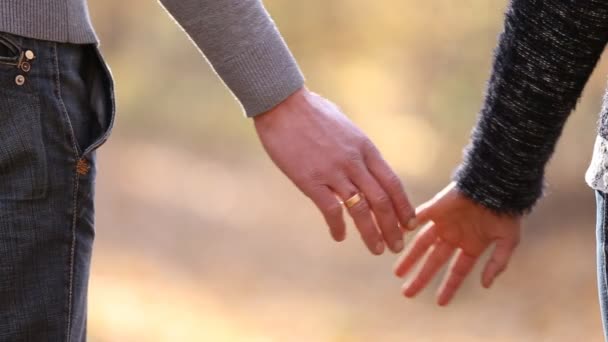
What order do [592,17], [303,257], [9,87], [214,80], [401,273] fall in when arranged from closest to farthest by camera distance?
[9,87]
[592,17]
[401,273]
[303,257]
[214,80]

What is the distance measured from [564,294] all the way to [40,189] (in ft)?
10.4

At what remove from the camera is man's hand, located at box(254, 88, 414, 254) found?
1.54 metres

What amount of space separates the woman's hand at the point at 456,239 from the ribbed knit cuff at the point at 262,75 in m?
0.42

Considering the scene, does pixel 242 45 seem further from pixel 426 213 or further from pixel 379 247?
pixel 426 213

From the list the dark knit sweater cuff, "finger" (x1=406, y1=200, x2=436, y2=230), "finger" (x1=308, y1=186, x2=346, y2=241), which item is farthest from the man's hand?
"finger" (x1=406, y1=200, x2=436, y2=230)

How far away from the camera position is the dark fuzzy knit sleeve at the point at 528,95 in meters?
1.51

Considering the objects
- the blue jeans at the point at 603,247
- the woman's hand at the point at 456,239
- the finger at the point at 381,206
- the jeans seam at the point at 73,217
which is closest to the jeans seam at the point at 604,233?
the blue jeans at the point at 603,247

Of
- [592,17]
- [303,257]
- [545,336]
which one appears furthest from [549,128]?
[303,257]

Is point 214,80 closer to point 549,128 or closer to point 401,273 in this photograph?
point 401,273

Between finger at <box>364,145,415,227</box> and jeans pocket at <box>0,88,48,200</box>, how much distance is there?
1.74 feet

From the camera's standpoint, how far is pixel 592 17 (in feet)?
4.84

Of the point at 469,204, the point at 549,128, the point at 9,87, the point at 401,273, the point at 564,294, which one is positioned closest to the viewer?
the point at 9,87

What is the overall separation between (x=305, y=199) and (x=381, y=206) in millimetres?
3522

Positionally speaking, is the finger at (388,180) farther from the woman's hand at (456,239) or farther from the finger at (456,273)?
the finger at (456,273)
